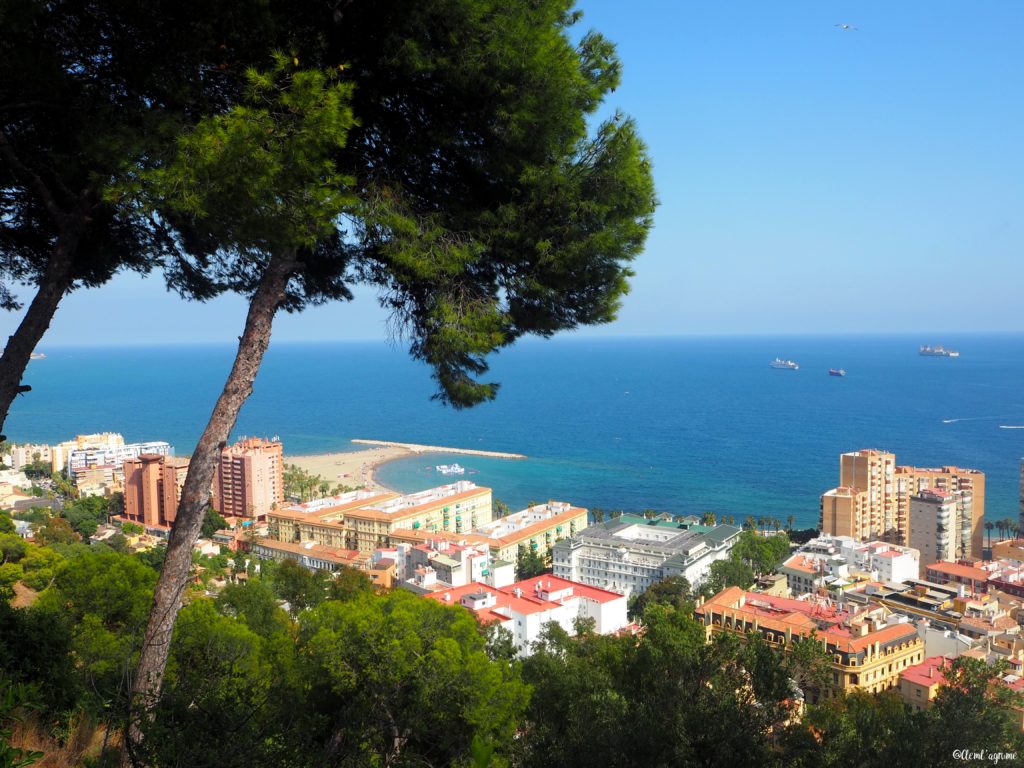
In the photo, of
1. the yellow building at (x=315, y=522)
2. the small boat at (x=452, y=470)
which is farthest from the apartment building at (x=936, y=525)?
the small boat at (x=452, y=470)

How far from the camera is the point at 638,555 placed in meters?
17.8

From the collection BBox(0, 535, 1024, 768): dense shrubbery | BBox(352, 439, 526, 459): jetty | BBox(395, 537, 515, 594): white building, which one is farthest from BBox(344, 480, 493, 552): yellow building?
BBox(0, 535, 1024, 768): dense shrubbery

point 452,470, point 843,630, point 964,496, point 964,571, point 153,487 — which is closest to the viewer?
point 843,630

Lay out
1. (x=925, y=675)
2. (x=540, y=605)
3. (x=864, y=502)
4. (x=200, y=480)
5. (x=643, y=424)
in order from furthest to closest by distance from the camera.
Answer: (x=643, y=424), (x=864, y=502), (x=540, y=605), (x=925, y=675), (x=200, y=480)

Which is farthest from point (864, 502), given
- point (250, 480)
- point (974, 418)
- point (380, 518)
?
point (974, 418)

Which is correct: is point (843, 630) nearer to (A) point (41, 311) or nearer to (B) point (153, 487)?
(A) point (41, 311)

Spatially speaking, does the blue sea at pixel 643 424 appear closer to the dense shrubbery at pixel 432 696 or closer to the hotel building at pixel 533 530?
the dense shrubbery at pixel 432 696

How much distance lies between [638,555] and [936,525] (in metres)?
8.95

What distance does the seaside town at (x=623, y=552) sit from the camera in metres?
10.5

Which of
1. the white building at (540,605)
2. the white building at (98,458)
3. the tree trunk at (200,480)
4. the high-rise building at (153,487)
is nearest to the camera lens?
the tree trunk at (200,480)

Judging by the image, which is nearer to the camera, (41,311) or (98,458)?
(41,311)

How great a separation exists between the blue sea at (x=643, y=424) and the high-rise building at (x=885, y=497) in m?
2.37

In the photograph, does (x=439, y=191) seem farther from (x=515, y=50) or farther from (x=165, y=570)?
(x=165, y=570)

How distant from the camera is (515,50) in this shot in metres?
2.47
